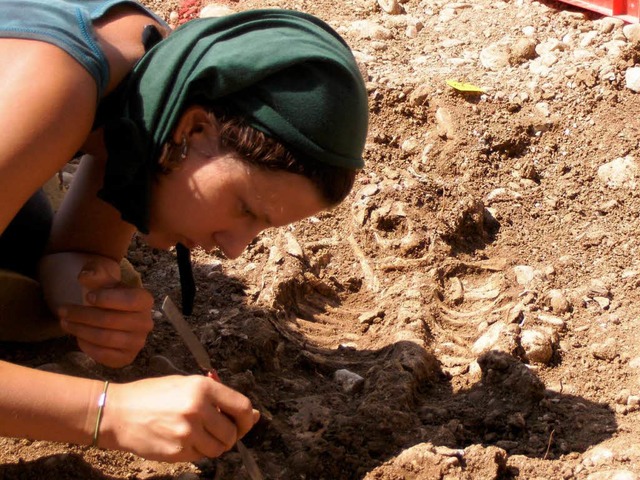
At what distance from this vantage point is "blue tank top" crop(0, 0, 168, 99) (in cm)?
195

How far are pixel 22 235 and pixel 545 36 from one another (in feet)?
8.11

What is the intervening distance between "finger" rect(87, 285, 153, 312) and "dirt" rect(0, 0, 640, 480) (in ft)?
1.05

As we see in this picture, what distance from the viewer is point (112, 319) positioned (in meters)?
2.19

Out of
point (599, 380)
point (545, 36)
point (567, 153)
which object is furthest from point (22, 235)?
point (545, 36)

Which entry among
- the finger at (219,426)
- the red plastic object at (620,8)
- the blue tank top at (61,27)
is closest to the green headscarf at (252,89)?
the blue tank top at (61,27)

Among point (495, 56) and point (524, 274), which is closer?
point (524, 274)

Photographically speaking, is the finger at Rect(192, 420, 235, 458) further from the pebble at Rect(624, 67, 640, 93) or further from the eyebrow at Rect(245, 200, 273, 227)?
the pebble at Rect(624, 67, 640, 93)

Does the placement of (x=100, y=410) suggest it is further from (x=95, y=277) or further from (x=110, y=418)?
(x=95, y=277)

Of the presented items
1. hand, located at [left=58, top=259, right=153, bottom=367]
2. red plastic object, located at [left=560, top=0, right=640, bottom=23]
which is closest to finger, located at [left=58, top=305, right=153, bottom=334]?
hand, located at [left=58, top=259, right=153, bottom=367]

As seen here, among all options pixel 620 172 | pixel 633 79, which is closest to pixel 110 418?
pixel 620 172

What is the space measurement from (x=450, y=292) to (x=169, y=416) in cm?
143

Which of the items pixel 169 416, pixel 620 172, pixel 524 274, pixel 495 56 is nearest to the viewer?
pixel 169 416

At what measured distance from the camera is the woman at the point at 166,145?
1839 millimetres

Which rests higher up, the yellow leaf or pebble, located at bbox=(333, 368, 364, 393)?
the yellow leaf
